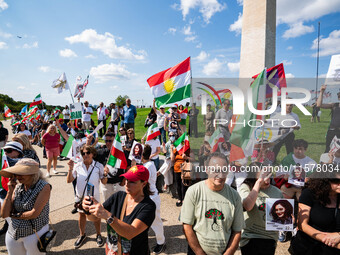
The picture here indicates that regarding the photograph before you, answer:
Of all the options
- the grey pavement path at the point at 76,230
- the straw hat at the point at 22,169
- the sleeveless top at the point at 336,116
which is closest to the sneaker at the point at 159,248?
the grey pavement path at the point at 76,230

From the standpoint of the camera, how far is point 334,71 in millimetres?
3760

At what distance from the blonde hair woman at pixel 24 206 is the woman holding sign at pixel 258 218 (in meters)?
2.66

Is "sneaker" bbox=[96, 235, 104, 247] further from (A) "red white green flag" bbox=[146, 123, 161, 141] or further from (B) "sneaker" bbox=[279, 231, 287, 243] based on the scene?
(B) "sneaker" bbox=[279, 231, 287, 243]

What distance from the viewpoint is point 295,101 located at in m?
3.39

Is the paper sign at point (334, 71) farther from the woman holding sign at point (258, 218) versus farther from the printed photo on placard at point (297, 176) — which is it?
the woman holding sign at point (258, 218)

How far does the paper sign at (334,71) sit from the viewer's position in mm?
3727

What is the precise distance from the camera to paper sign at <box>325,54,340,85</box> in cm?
373

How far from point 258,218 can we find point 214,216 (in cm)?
66

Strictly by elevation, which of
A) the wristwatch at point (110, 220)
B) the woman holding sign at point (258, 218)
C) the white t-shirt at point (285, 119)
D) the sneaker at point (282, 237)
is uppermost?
the white t-shirt at point (285, 119)

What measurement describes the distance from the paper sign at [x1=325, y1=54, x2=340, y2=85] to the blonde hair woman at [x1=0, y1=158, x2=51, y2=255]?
5.17 m

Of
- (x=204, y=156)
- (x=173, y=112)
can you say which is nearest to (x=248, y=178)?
(x=204, y=156)

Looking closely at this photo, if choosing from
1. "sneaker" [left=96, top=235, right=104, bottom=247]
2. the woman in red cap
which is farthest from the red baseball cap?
"sneaker" [left=96, top=235, right=104, bottom=247]

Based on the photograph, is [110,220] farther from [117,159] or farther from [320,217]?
[117,159]

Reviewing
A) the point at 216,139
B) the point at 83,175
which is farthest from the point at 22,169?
the point at 216,139
